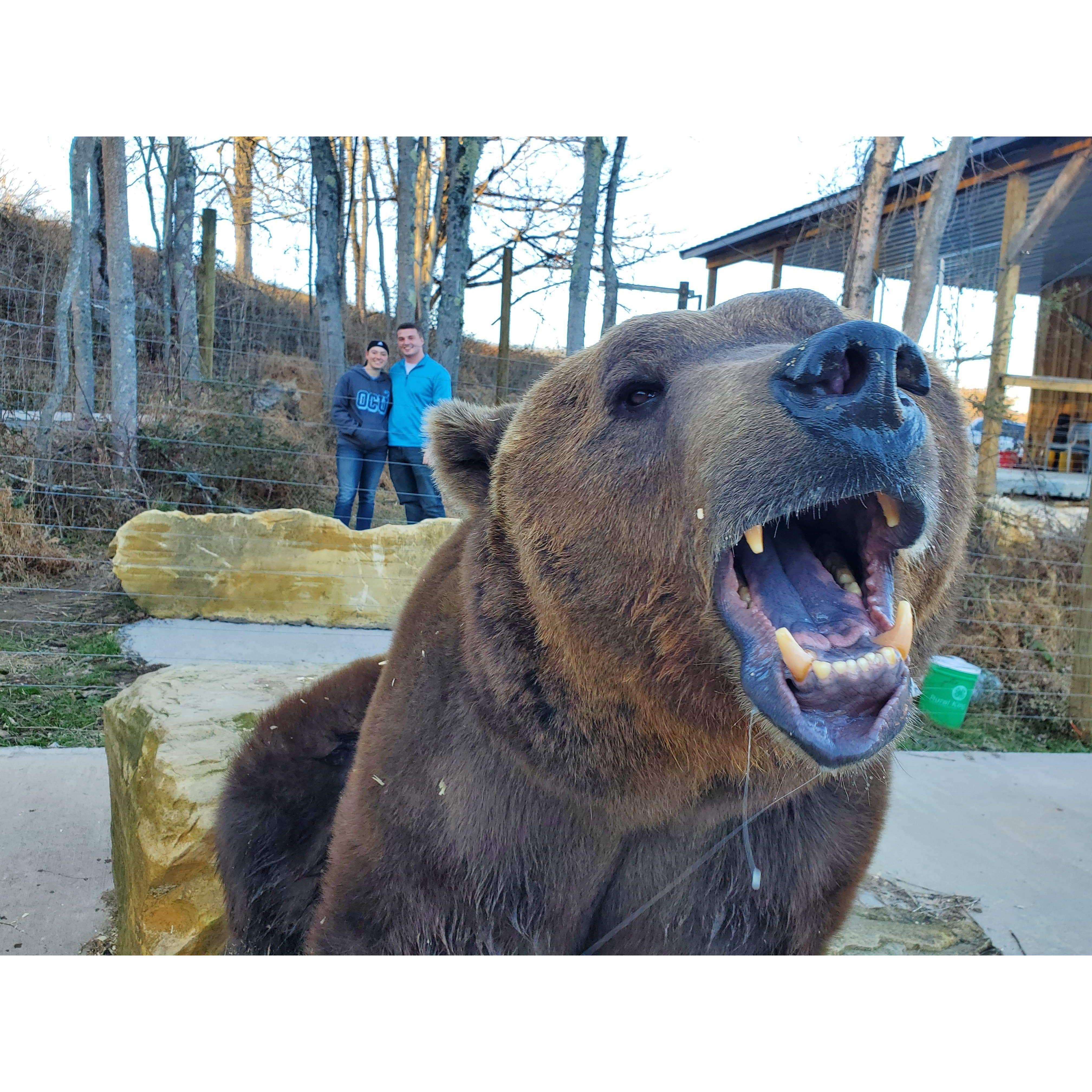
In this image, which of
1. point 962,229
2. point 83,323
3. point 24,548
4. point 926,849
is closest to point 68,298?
point 83,323

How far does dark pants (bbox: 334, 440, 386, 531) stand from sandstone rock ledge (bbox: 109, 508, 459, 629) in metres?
0.17

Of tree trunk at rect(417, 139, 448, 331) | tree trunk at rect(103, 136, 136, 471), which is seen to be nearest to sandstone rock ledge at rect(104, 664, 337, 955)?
tree trunk at rect(103, 136, 136, 471)

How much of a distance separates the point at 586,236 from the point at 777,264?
1.24 m

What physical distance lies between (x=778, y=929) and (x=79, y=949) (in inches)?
88.7

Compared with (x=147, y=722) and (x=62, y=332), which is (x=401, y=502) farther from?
(x=147, y=722)

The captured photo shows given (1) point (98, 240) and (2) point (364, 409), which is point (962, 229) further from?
(1) point (98, 240)

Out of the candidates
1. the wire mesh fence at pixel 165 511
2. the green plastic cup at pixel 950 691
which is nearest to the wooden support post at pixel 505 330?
the wire mesh fence at pixel 165 511

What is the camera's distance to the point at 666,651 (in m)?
1.55

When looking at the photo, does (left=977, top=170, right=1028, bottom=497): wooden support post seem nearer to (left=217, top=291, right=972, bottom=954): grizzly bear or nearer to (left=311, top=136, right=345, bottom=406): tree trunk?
(left=217, top=291, right=972, bottom=954): grizzly bear

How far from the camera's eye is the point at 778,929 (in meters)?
1.82

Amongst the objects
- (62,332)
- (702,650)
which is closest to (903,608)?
(702,650)

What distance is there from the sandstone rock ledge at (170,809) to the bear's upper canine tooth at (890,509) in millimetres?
1969

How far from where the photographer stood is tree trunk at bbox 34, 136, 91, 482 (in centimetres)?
548

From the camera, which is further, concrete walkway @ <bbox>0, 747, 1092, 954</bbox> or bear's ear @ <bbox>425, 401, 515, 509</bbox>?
concrete walkway @ <bbox>0, 747, 1092, 954</bbox>
